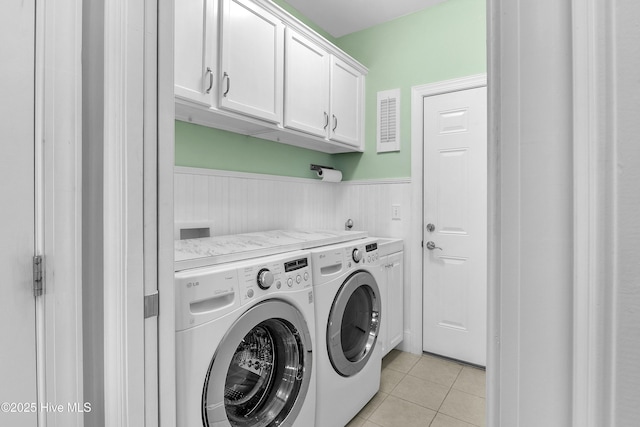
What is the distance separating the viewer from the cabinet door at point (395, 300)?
229cm

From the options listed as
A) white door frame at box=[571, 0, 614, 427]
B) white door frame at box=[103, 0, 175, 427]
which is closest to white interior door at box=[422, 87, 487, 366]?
white door frame at box=[103, 0, 175, 427]

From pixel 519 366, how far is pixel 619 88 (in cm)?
24

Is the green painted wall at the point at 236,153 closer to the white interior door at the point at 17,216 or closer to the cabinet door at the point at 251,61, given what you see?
the cabinet door at the point at 251,61

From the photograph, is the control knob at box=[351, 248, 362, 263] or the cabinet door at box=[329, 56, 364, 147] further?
the cabinet door at box=[329, 56, 364, 147]

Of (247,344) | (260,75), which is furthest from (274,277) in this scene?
(260,75)

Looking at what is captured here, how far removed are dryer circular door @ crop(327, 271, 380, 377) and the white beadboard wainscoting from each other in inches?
30.8

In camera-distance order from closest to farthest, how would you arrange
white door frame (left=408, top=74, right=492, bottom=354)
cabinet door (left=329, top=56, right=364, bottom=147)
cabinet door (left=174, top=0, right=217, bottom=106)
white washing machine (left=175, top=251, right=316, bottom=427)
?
white washing machine (left=175, top=251, right=316, bottom=427), cabinet door (left=174, top=0, right=217, bottom=106), cabinet door (left=329, top=56, right=364, bottom=147), white door frame (left=408, top=74, right=492, bottom=354)

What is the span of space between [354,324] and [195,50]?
1.72 metres

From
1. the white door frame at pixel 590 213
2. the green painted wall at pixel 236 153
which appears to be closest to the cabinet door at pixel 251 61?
the green painted wall at pixel 236 153

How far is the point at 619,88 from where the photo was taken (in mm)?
228

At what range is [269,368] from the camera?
1.29m

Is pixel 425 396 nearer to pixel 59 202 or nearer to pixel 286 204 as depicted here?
pixel 286 204

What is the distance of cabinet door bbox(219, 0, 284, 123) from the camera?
61.6 inches

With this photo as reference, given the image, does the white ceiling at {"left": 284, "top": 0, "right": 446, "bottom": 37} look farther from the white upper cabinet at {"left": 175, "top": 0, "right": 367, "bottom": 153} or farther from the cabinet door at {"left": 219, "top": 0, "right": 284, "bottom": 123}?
the cabinet door at {"left": 219, "top": 0, "right": 284, "bottom": 123}
